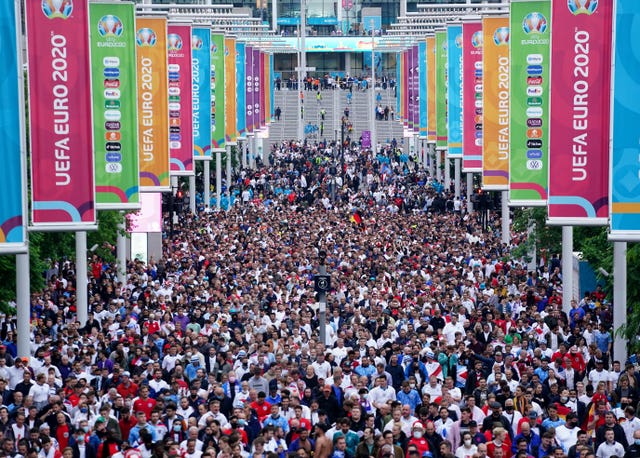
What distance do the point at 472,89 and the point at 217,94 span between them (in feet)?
42.0

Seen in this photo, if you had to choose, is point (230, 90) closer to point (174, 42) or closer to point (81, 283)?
point (174, 42)

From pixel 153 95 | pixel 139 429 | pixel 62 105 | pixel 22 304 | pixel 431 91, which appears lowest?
pixel 139 429

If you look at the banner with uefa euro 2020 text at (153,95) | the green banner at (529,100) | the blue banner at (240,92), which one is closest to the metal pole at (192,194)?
the blue banner at (240,92)

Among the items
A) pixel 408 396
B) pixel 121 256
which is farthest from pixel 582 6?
pixel 121 256

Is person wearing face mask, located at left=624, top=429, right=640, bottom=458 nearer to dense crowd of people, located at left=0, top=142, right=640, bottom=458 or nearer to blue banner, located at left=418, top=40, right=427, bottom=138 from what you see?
dense crowd of people, located at left=0, top=142, right=640, bottom=458

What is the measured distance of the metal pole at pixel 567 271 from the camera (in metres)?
31.1

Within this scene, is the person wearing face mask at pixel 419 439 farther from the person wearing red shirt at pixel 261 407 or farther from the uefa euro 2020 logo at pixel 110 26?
the uefa euro 2020 logo at pixel 110 26

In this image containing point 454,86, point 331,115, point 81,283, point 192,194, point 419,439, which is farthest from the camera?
point 331,115

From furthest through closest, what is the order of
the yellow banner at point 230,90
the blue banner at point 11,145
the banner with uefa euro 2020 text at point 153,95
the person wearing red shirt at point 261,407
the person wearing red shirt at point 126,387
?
the yellow banner at point 230,90
the banner with uefa euro 2020 text at point 153,95
the person wearing red shirt at point 126,387
the person wearing red shirt at point 261,407
the blue banner at point 11,145

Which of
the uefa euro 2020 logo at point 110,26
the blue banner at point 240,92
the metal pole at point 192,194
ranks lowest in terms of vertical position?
the metal pole at point 192,194

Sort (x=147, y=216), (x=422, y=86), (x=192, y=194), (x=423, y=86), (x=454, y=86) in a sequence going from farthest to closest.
→ 1. (x=422, y=86)
2. (x=423, y=86)
3. (x=192, y=194)
4. (x=454, y=86)
5. (x=147, y=216)

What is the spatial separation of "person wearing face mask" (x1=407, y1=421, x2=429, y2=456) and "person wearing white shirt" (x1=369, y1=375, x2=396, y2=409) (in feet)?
8.49

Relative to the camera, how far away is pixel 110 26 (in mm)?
27141

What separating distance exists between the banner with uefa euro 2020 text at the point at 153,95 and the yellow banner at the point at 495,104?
624 cm
